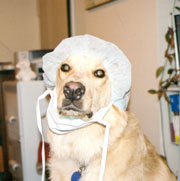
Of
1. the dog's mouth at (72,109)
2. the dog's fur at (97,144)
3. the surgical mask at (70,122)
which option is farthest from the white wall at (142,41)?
the dog's mouth at (72,109)

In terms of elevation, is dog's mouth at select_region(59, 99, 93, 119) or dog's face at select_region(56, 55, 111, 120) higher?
dog's face at select_region(56, 55, 111, 120)

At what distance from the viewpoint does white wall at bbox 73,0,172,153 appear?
1879mm

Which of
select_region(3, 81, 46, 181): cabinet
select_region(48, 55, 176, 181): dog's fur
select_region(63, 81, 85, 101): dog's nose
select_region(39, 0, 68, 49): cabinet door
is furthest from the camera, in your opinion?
select_region(39, 0, 68, 49): cabinet door

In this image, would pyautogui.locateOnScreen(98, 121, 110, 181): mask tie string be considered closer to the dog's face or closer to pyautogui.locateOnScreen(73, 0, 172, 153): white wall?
the dog's face

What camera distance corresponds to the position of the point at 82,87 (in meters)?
1.04

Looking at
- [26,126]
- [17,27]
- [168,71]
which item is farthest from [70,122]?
[17,27]

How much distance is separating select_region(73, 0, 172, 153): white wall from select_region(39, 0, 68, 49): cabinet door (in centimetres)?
85

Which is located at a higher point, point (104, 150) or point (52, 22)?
point (52, 22)

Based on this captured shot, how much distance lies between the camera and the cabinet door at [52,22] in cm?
309

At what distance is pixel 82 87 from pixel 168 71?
3.52 feet

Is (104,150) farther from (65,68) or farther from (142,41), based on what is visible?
(142,41)

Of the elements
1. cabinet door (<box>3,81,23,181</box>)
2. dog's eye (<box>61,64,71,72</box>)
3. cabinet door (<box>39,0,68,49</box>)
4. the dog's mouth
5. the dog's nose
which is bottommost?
cabinet door (<box>3,81,23,181</box>)

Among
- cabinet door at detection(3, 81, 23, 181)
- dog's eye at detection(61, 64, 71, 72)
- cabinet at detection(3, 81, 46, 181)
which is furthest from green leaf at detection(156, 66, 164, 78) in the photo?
cabinet door at detection(3, 81, 23, 181)

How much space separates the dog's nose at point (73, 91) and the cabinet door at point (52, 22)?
2151mm
